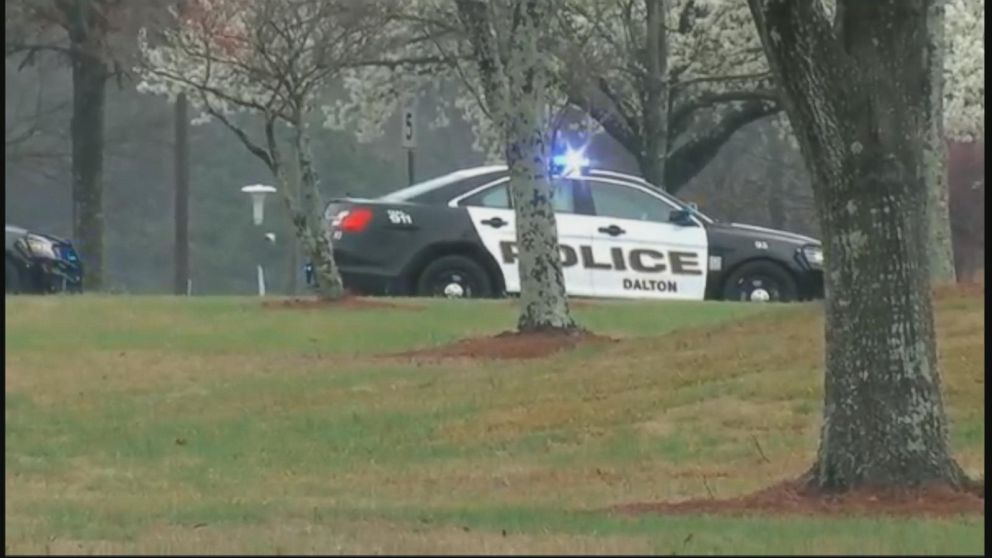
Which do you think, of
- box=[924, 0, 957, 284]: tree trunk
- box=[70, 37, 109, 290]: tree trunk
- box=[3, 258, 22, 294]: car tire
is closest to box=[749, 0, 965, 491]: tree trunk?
box=[924, 0, 957, 284]: tree trunk

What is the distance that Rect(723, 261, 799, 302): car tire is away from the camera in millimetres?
23484

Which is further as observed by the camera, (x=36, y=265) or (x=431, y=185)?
(x=36, y=265)

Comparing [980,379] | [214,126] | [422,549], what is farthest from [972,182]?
[422,549]

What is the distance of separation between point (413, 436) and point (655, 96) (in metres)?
19.5

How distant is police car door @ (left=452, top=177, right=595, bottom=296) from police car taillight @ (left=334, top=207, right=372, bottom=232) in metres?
0.90

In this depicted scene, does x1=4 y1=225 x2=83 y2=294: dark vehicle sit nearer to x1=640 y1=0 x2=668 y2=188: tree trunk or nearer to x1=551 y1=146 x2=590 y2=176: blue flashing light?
x1=551 y1=146 x2=590 y2=176: blue flashing light

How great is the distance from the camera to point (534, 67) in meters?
17.8

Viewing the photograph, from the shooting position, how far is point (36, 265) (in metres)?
25.6

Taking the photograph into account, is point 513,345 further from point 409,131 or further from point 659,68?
point 659,68

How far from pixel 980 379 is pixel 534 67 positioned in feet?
18.6

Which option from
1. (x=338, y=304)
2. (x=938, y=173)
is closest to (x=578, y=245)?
(x=338, y=304)

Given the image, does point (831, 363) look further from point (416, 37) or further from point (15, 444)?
point (416, 37)

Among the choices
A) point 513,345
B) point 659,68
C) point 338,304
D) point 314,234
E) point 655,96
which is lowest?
point 513,345

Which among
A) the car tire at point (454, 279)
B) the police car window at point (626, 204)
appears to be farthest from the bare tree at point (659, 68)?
the car tire at point (454, 279)
